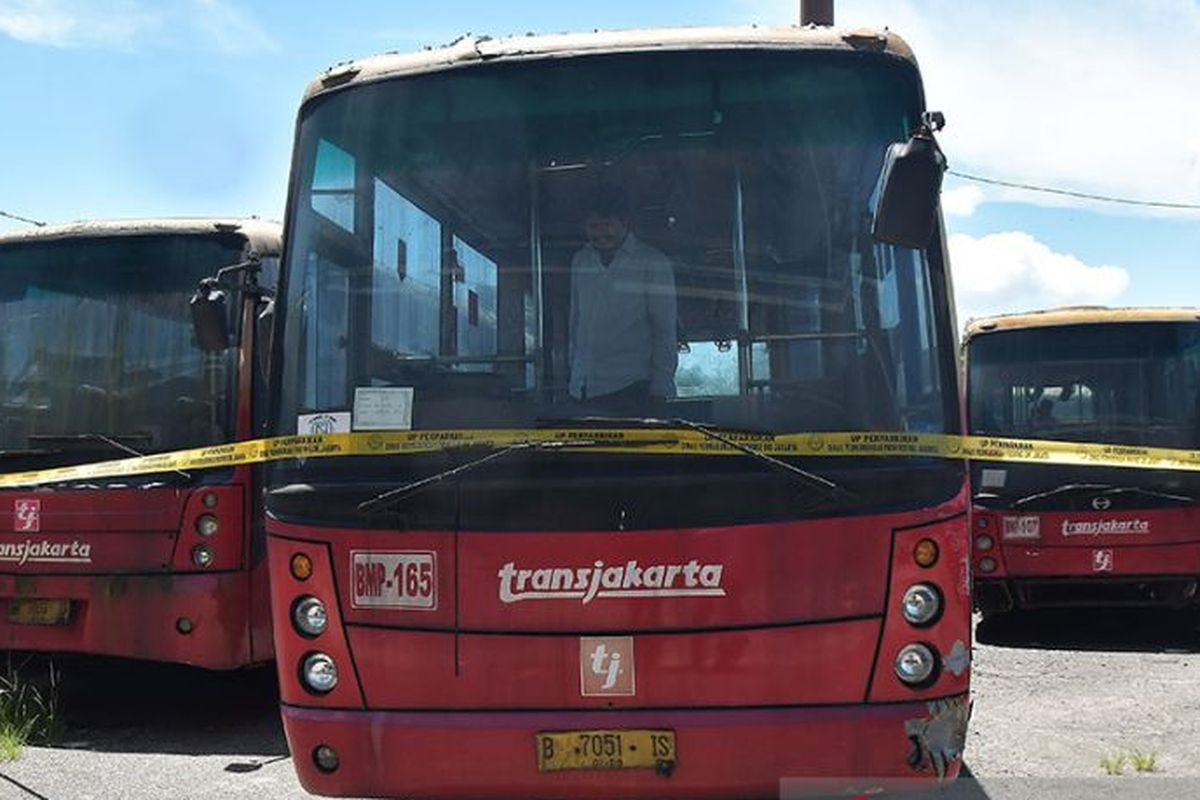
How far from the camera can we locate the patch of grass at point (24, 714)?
23.7 ft

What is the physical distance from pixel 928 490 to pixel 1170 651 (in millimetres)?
6782

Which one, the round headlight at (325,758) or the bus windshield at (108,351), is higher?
the bus windshield at (108,351)

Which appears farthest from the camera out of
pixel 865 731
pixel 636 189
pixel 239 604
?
pixel 239 604

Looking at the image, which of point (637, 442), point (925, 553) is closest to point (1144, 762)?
point (925, 553)

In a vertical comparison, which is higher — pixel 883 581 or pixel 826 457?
pixel 826 457

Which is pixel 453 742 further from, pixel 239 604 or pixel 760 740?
pixel 239 604

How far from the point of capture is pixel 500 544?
4.50 meters

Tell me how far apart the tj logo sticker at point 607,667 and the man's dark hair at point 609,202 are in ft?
4.67

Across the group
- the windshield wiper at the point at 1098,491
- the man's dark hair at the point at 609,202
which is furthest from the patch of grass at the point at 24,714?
the windshield wiper at the point at 1098,491

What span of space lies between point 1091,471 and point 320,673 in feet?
23.5

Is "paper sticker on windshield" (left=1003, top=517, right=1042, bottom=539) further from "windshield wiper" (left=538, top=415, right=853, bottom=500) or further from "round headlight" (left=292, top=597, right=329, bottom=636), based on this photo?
"round headlight" (left=292, top=597, right=329, bottom=636)

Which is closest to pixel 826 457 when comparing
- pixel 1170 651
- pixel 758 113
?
pixel 758 113

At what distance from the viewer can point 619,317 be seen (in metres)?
4.61

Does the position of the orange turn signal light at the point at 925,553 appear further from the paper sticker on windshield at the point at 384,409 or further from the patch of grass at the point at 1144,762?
the patch of grass at the point at 1144,762
